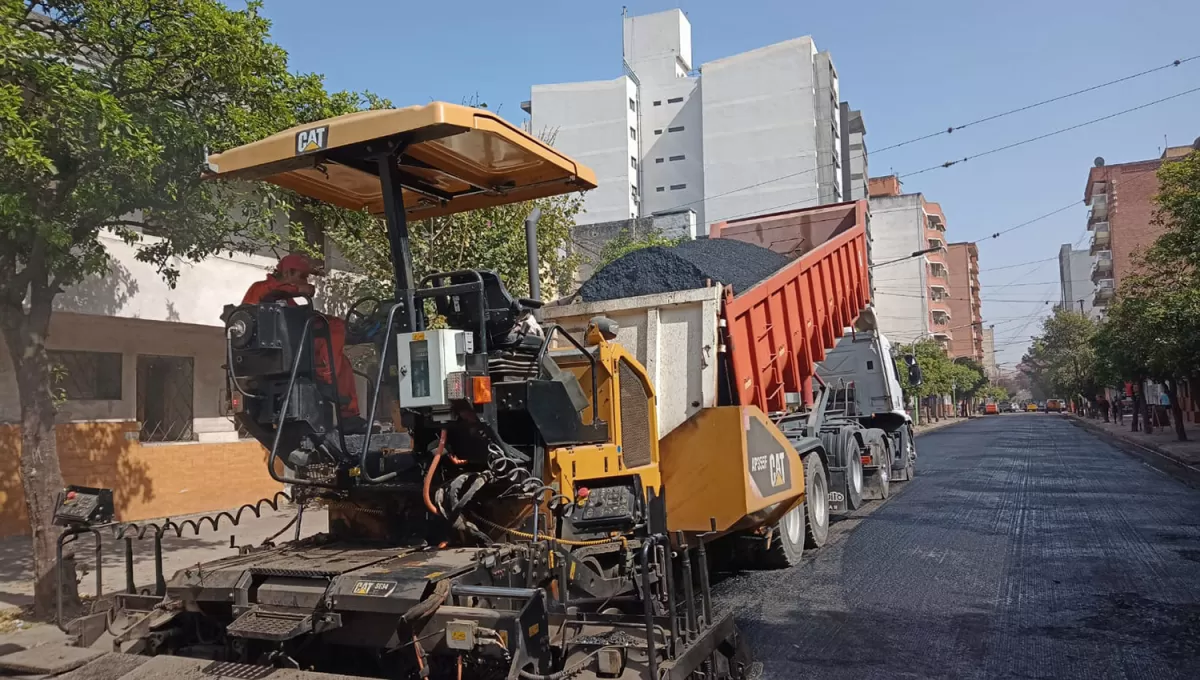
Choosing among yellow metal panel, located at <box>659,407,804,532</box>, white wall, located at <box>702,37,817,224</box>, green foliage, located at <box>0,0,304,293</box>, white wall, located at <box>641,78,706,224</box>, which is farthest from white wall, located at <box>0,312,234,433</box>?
white wall, located at <box>641,78,706,224</box>

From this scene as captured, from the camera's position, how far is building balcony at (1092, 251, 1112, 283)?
226 ft

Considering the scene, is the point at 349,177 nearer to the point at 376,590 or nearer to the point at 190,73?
the point at 376,590

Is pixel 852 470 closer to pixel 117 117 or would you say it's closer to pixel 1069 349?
pixel 117 117

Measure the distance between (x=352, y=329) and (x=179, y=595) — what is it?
1.54 meters

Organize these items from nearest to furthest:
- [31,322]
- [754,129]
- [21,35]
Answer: [21,35] → [31,322] → [754,129]

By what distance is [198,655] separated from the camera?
422cm

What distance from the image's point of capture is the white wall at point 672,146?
190ft

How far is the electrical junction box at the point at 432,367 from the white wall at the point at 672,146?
53.8m

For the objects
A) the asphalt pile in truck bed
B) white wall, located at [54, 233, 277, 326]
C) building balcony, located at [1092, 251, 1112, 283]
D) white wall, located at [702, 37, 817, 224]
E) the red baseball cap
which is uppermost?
white wall, located at [702, 37, 817, 224]

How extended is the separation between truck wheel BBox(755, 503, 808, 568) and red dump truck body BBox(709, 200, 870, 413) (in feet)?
3.48

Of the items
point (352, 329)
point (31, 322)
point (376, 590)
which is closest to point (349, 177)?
point (352, 329)

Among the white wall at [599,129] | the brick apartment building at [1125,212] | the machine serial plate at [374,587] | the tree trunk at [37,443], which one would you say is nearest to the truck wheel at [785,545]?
the machine serial plate at [374,587]

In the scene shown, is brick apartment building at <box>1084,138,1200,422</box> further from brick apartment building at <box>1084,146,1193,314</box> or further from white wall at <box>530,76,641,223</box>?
white wall at <box>530,76,641,223</box>

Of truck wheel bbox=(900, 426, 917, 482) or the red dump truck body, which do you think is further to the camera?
truck wheel bbox=(900, 426, 917, 482)
